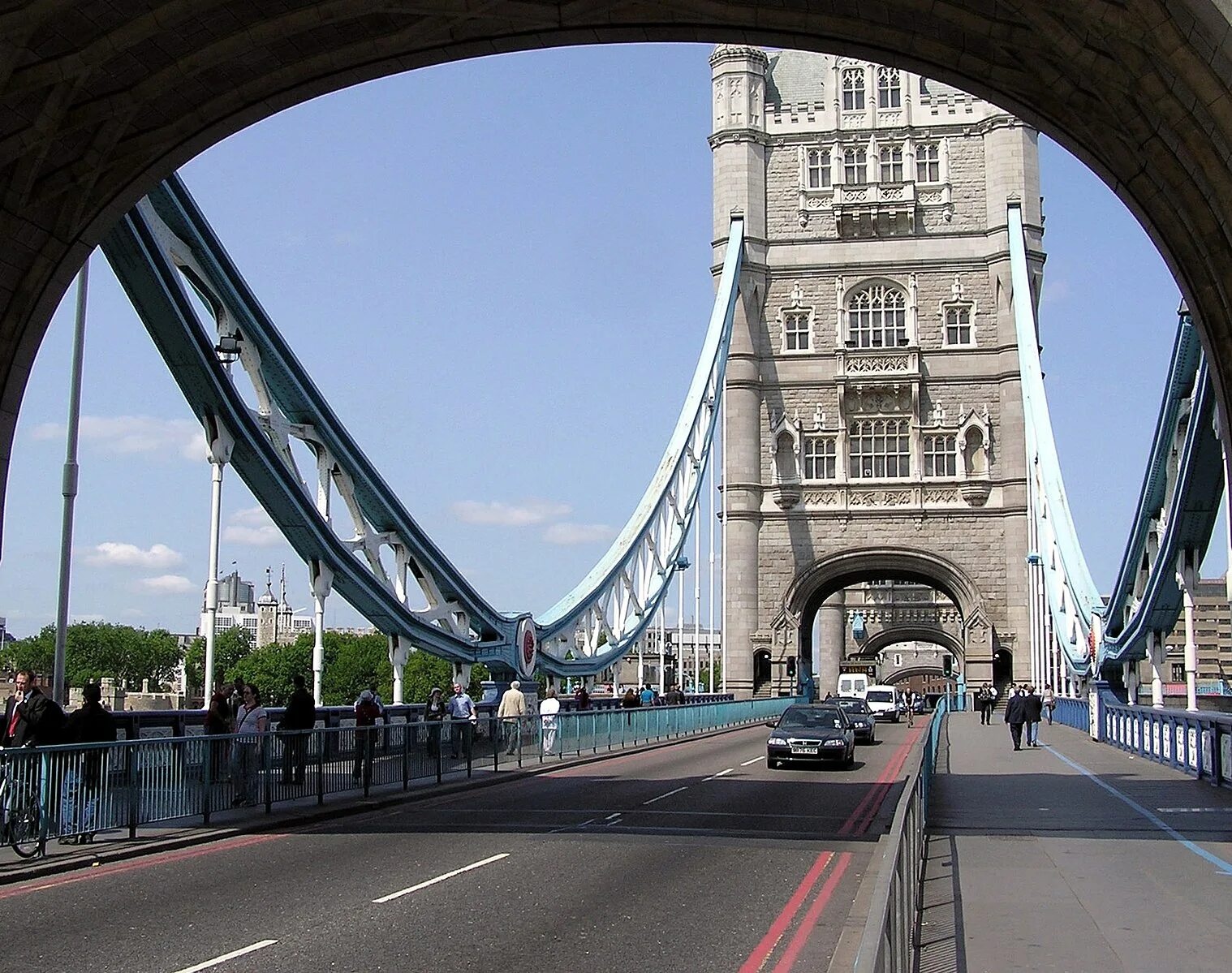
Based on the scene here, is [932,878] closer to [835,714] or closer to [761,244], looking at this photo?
[835,714]

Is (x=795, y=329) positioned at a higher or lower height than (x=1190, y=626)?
higher

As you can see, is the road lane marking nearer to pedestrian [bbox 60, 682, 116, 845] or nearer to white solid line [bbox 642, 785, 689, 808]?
white solid line [bbox 642, 785, 689, 808]

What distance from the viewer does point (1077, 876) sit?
11594 mm

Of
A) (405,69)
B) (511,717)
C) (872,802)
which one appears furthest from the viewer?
(511,717)

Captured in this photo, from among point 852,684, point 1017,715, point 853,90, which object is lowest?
point 1017,715

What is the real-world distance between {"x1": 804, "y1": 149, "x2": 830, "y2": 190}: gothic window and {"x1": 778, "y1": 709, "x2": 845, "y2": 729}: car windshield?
3834 centimetres

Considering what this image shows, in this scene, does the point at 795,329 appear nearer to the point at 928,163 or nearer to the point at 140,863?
the point at 928,163

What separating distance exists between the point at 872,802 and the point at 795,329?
42.0m

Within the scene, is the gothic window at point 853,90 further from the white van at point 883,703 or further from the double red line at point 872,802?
the double red line at point 872,802

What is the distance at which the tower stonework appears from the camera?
57.2m

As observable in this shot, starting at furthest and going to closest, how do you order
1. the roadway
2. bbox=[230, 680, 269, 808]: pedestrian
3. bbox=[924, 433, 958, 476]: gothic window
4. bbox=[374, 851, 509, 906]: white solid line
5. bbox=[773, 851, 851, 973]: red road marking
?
bbox=[924, 433, 958, 476]: gothic window, bbox=[230, 680, 269, 808]: pedestrian, bbox=[374, 851, 509, 906]: white solid line, the roadway, bbox=[773, 851, 851, 973]: red road marking

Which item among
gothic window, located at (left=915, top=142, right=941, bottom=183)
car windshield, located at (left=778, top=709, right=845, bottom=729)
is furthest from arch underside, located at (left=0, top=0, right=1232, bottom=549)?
gothic window, located at (left=915, top=142, right=941, bottom=183)

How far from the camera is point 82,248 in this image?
1470 cm

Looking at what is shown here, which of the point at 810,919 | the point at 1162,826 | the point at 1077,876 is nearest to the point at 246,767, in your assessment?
the point at 810,919
